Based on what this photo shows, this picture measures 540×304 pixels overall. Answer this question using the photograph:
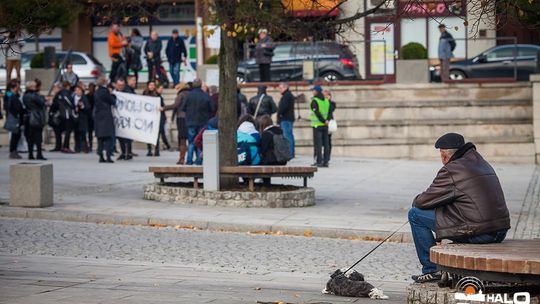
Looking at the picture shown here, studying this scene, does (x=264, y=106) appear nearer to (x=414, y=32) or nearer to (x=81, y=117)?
(x=81, y=117)

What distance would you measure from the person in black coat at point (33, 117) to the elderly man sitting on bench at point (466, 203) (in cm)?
1825

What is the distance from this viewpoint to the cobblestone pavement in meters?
13.5

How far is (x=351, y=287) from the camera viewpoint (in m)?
11.0

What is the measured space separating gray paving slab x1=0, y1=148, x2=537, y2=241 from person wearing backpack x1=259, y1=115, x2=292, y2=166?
1.00 meters

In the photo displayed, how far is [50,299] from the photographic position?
10492mm

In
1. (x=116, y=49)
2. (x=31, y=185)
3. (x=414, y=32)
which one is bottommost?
(x=31, y=185)

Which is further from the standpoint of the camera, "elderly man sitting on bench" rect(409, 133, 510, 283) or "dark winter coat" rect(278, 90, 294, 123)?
"dark winter coat" rect(278, 90, 294, 123)

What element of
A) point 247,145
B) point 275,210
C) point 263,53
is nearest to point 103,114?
point 247,145

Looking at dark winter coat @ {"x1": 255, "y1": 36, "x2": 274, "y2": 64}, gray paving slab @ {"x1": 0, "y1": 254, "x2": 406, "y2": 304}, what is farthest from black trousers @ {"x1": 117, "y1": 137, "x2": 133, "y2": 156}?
gray paving slab @ {"x1": 0, "y1": 254, "x2": 406, "y2": 304}

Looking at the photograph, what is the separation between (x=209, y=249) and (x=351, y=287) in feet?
13.5

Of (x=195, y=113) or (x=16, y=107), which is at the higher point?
(x=16, y=107)

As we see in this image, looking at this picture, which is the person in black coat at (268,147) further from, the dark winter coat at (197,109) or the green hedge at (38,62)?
the green hedge at (38,62)

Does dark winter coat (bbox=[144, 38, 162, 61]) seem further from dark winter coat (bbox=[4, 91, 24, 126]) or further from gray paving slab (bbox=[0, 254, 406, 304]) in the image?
gray paving slab (bbox=[0, 254, 406, 304])

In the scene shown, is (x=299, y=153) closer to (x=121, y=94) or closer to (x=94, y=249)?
(x=121, y=94)
